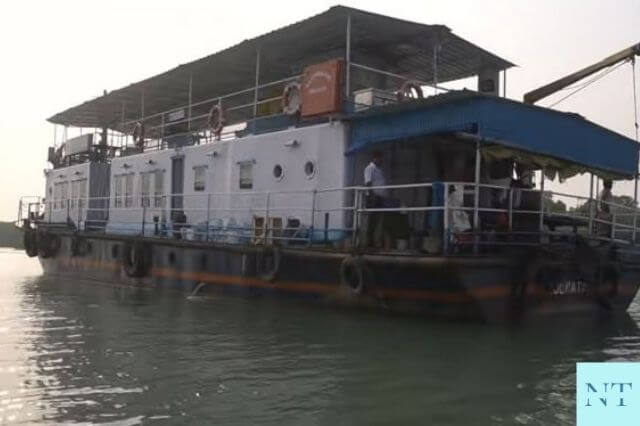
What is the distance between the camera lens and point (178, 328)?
923cm

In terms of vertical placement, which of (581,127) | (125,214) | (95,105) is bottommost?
(125,214)

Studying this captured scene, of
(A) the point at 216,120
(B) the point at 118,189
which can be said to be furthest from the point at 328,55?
(B) the point at 118,189

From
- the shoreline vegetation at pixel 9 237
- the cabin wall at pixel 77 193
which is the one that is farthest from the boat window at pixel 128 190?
the shoreline vegetation at pixel 9 237

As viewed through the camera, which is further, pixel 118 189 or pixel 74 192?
pixel 74 192

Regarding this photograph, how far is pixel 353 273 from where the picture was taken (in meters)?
9.77

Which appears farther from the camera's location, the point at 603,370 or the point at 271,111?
the point at 271,111

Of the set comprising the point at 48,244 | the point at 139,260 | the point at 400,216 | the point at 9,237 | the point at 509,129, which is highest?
the point at 509,129

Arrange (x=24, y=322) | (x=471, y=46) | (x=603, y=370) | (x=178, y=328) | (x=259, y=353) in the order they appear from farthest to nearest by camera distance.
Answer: (x=471, y=46) → (x=24, y=322) → (x=178, y=328) → (x=259, y=353) → (x=603, y=370)

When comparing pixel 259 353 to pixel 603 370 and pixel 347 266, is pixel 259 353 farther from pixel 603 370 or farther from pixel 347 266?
pixel 603 370

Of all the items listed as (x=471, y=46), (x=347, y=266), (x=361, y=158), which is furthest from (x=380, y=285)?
(x=471, y=46)

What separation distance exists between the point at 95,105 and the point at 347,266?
13.1 meters

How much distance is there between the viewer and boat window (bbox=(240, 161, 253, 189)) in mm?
13242

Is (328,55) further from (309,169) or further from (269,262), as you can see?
(269,262)

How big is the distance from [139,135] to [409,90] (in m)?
8.73
